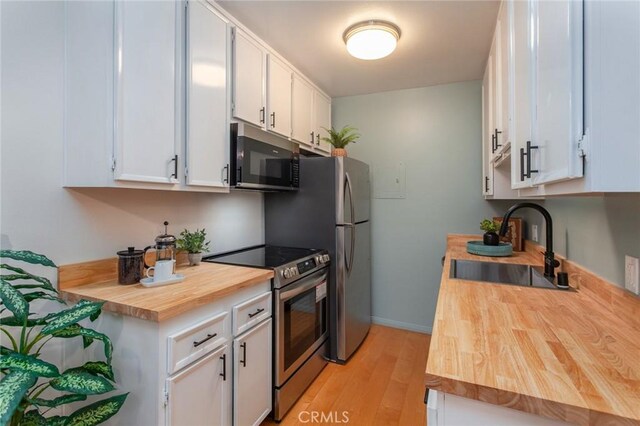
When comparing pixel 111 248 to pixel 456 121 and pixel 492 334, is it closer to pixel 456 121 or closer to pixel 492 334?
pixel 492 334

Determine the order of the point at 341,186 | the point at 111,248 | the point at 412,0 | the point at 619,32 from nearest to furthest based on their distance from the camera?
the point at 619,32 < the point at 111,248 < the point at 412,0 < the point at 341,186

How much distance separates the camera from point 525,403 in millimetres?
604

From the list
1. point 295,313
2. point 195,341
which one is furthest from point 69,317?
point 295,313

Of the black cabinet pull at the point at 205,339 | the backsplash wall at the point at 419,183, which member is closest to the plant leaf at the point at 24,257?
the black cabinet pull at the point at 205,339

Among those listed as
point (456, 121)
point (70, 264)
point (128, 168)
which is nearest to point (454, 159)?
point (456, 121)

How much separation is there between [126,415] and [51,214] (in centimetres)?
92

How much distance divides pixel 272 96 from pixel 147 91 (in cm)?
101

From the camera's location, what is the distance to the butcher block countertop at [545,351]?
1.95 ft

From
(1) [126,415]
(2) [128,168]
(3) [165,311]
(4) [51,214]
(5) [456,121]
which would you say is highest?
(5) [456,121]

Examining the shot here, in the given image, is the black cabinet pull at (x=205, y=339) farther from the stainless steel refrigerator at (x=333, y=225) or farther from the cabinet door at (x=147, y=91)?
the stainless steel refrigerator at (x=333, y=225)

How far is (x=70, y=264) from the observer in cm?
142

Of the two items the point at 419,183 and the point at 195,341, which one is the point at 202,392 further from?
the point at 419,183

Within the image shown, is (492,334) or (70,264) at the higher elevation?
(70,264)

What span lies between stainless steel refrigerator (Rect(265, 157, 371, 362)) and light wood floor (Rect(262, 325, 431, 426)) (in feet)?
0.58
